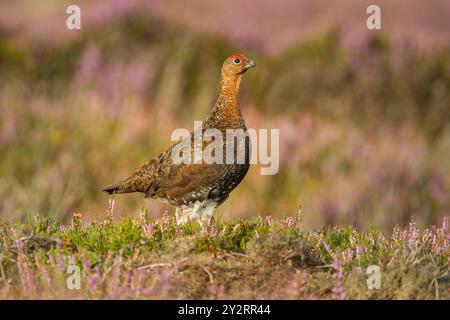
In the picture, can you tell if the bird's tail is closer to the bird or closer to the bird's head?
the bird

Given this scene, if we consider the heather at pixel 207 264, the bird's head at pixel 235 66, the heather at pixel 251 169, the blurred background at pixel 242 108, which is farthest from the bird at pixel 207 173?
the blurred background at pixel 242 108

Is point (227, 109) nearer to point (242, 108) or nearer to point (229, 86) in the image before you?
point (229, 86)

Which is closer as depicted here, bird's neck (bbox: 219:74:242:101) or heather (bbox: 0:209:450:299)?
heather (bbox: 0:209:450:299)

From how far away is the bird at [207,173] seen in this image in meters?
7.03

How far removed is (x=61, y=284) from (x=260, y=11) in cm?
2850

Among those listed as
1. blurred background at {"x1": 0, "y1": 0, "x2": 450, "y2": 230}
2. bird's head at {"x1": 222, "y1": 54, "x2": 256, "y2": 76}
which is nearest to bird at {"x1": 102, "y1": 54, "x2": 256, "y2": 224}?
bird's head at {"x1": 222, "y1": 54, "x2": 256, "y2": 76}

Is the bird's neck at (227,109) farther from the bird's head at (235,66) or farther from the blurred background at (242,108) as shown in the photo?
the blurred background at (242,108)

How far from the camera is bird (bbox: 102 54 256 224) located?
703cm

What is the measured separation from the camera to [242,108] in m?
18.9

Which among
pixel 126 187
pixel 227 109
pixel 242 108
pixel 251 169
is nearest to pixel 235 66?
pixel 227 109

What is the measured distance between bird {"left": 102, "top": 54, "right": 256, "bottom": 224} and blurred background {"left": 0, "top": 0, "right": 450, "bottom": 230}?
9.33 feet

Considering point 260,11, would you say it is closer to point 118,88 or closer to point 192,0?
point 192,0

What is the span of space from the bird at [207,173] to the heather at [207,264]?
773 mm

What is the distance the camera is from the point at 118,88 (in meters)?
17.2
